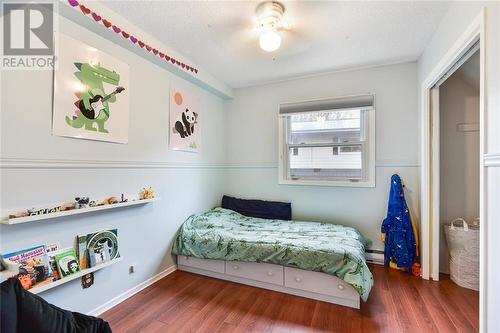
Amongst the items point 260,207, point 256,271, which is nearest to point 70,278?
point 256,271

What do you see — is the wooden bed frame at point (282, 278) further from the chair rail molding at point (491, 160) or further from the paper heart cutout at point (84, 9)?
the paper heart cutout at point (84, 9)

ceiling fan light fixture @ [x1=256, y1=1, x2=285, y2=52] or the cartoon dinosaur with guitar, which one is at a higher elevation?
ceiling fan light fixture @ [x1=256, y1=1, x2=285, y2=52]

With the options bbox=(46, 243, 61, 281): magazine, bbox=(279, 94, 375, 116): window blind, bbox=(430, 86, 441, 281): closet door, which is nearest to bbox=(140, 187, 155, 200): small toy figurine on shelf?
bbox=(46, 243, 61, 281): magazine

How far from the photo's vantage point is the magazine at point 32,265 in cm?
138

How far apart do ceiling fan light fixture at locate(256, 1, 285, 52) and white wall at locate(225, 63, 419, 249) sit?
1.49 m

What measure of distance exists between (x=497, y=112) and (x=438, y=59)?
1150mm

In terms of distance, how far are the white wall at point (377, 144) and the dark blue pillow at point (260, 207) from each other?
12 cm

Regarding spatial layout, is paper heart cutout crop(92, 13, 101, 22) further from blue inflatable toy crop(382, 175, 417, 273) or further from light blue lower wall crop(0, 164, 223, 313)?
blue inflatable toy crop(382, 175, 417, 273)

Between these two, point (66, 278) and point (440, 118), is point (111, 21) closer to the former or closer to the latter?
point (66, 278)

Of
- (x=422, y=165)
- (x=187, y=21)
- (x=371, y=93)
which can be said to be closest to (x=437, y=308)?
(x=422, y=165)

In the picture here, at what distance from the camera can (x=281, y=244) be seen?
2.19 m

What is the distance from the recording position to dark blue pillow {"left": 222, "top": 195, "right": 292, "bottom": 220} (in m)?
3.21

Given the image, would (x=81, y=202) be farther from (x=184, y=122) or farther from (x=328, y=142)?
(x=328, y=142)

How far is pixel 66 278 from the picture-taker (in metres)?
1.56
